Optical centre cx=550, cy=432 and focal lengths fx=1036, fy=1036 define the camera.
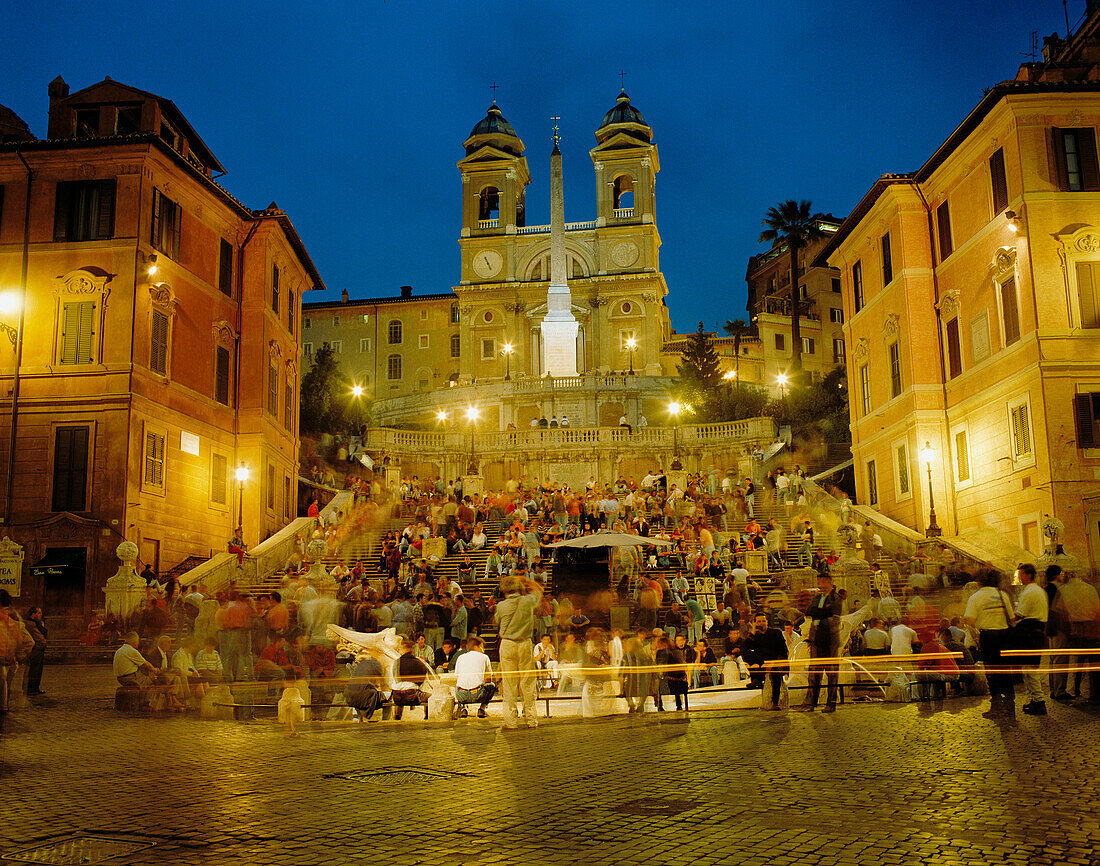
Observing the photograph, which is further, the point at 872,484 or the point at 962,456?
the point at 872,484

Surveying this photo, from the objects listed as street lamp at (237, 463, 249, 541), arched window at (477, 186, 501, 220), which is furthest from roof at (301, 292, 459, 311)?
street lamp at (237, 463, 249, 541)

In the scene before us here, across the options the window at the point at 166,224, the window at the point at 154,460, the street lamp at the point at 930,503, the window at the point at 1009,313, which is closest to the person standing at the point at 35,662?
the window at the point at 154,460

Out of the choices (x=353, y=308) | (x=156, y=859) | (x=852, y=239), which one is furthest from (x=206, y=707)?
(x=353, y=308)

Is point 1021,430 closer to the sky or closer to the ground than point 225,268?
closer to the ground

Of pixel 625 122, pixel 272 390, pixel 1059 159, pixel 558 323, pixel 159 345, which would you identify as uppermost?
pixel 625 122

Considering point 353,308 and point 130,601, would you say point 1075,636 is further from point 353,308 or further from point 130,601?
point 353,308

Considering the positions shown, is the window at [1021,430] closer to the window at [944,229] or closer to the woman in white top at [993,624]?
the window at [944,229]

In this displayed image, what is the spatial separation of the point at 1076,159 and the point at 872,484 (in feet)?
42.1

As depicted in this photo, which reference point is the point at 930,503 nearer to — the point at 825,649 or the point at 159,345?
the point at 825,649

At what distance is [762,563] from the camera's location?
26828 millimetres

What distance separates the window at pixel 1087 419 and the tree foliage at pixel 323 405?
39063 millimetres

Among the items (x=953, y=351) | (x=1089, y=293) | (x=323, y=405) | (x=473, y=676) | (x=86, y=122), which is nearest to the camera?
(x=473, y=676)

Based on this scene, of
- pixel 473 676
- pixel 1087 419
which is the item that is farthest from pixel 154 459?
pixel 1087 419

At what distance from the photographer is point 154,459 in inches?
1108
